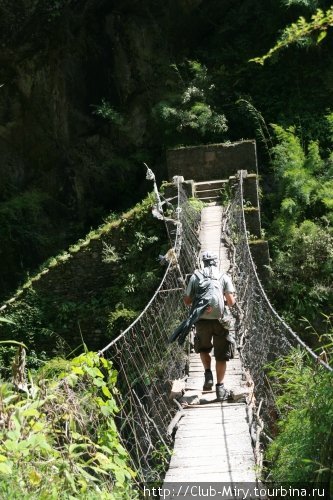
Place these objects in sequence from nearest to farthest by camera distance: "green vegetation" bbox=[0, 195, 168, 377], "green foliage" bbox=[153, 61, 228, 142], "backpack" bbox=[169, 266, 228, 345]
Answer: "backpack" bbox=[169, 266, 228, 345] < "green vegetation" bbox=[0, 195, 168, 377] < "green foliage" bbox=[153, 61, 228, 142]

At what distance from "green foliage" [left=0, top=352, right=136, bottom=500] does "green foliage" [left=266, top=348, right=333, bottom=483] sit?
598 millimetres

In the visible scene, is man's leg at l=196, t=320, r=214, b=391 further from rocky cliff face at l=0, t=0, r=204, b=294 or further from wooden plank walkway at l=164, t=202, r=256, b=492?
rocky cliff face at l=0, t=0, r=204, b=294

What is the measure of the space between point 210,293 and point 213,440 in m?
0.86

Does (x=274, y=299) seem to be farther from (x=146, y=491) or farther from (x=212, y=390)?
(x=146, y=491)

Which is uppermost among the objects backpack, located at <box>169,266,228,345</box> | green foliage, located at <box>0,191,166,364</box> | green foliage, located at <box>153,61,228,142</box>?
green foliage, located at <box>153,61,228,142</box>

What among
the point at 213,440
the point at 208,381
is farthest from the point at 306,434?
the point at 208,381

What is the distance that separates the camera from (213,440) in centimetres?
361

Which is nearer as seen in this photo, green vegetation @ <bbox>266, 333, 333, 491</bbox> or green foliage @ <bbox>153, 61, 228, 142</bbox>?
green vegetation @ <bbox>266, 333, 333, 491</bbox>

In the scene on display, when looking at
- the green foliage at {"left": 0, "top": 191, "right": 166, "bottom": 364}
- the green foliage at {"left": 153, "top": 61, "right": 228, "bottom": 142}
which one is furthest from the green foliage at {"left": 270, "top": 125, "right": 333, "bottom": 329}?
the green foliage at {"left": 0, "top": 191, "right": 166, "bottom": 364}

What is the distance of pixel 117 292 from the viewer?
858cm

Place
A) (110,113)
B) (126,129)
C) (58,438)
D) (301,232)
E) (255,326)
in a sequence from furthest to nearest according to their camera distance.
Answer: (126,129)
(110,113)
(301,232)
(255,326)
(58,438)

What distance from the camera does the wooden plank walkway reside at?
Answer: 10.5 feet

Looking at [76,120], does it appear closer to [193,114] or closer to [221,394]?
[193,114]

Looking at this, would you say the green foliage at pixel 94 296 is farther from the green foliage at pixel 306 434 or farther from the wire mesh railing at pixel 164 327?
the green foliage at pixel 306 434
